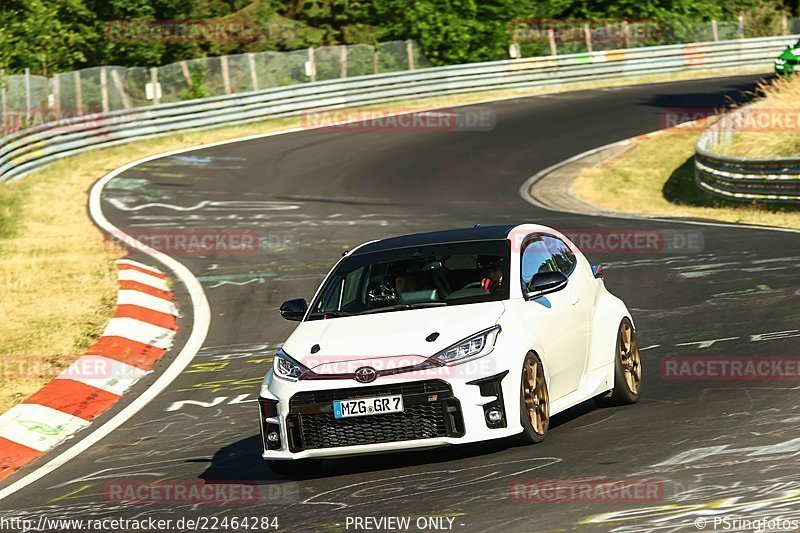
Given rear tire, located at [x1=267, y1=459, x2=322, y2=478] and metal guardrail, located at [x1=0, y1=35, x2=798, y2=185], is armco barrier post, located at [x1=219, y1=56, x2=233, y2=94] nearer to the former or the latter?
metal guardrail, located at [x1=0, y1=35, x2=798, y2=185]

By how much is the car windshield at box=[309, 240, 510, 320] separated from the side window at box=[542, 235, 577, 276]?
61 cm

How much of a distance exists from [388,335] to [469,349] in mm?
512

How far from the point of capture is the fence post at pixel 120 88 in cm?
3572

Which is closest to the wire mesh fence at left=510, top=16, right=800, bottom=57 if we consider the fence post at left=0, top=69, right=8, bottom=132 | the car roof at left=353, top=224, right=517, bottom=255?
the fence post at left=0, top=69, right=8, bottom=132

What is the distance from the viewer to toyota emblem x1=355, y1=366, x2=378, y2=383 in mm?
7766

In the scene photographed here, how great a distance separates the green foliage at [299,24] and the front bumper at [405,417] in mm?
35527

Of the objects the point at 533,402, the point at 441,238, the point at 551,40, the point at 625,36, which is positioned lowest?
the point at 625,36

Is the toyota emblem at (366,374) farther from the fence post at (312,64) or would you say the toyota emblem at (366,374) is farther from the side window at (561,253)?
the fence post at (312,64)

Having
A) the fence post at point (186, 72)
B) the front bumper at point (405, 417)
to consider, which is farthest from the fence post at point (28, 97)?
the front bumper at point (405, 417)

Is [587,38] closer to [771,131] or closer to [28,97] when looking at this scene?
[28,97]

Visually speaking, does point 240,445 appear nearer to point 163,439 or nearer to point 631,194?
point 163,439

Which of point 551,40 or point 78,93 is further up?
point 78,93

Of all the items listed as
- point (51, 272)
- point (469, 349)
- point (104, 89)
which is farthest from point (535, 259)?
point (104, 89)

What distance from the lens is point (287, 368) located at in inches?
322
